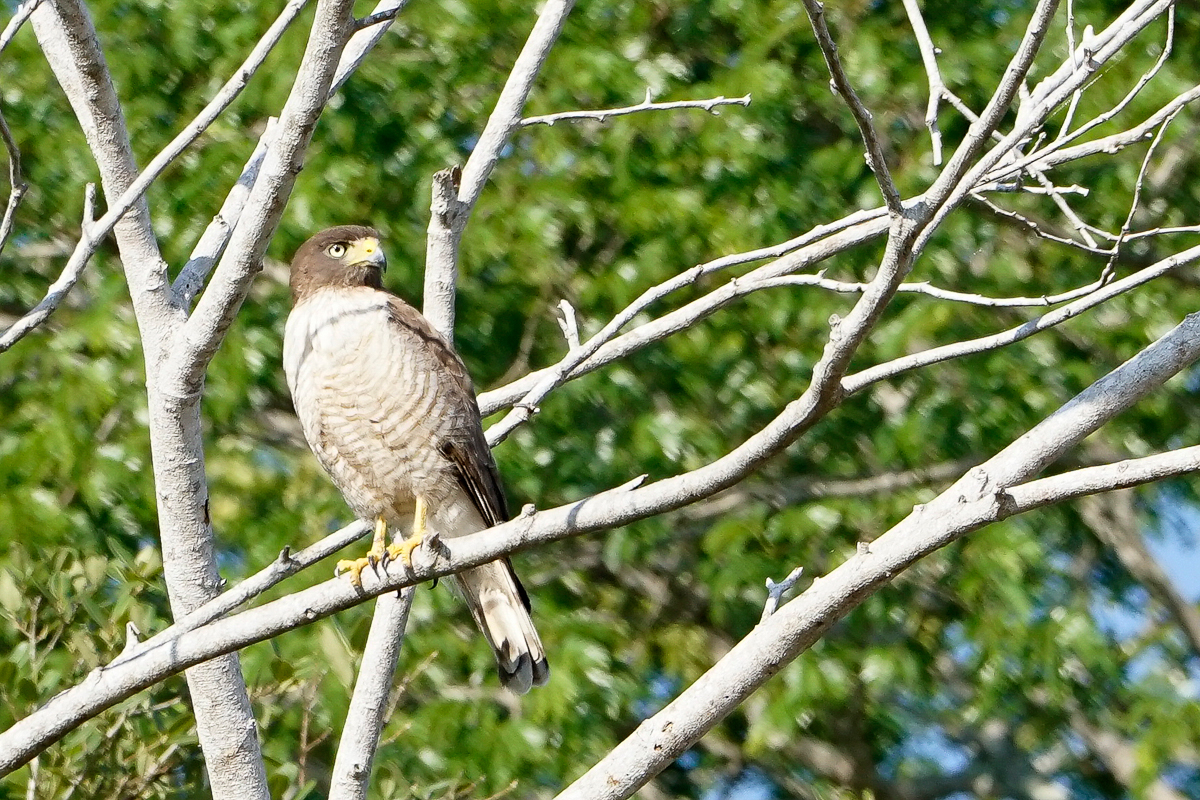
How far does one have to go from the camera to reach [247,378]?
5840mm

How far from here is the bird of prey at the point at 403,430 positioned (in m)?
4.23

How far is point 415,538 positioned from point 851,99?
2094 millimetres

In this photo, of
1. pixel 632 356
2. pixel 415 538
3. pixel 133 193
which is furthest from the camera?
pixel 632 356

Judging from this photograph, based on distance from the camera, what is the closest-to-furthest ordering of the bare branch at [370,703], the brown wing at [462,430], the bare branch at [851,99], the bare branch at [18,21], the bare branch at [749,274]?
the bare branch at [851,99], the bare branch at [18,21], the bare branch at [749,274], the bare branch at [370,703], the brown wing at [462,430]

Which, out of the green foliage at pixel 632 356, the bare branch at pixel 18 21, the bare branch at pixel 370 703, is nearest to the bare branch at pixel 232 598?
the bare branch at pixel 370 703

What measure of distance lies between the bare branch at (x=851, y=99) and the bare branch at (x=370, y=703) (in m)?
1.53

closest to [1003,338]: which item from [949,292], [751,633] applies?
[949,292]

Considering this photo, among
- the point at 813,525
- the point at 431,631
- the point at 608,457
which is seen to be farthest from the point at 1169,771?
the point at 431,631

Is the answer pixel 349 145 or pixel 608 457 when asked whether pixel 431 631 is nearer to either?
pixel 608 457

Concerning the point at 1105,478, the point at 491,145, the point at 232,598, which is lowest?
the point at 1105,478

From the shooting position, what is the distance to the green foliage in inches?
227

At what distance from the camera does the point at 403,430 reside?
4.32 meters

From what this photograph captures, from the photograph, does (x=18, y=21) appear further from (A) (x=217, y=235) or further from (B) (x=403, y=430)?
(B) (x=403, y=430)

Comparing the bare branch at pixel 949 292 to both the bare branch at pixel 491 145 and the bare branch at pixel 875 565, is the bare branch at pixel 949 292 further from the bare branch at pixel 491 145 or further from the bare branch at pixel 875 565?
the bare branch at pixel 491 145
